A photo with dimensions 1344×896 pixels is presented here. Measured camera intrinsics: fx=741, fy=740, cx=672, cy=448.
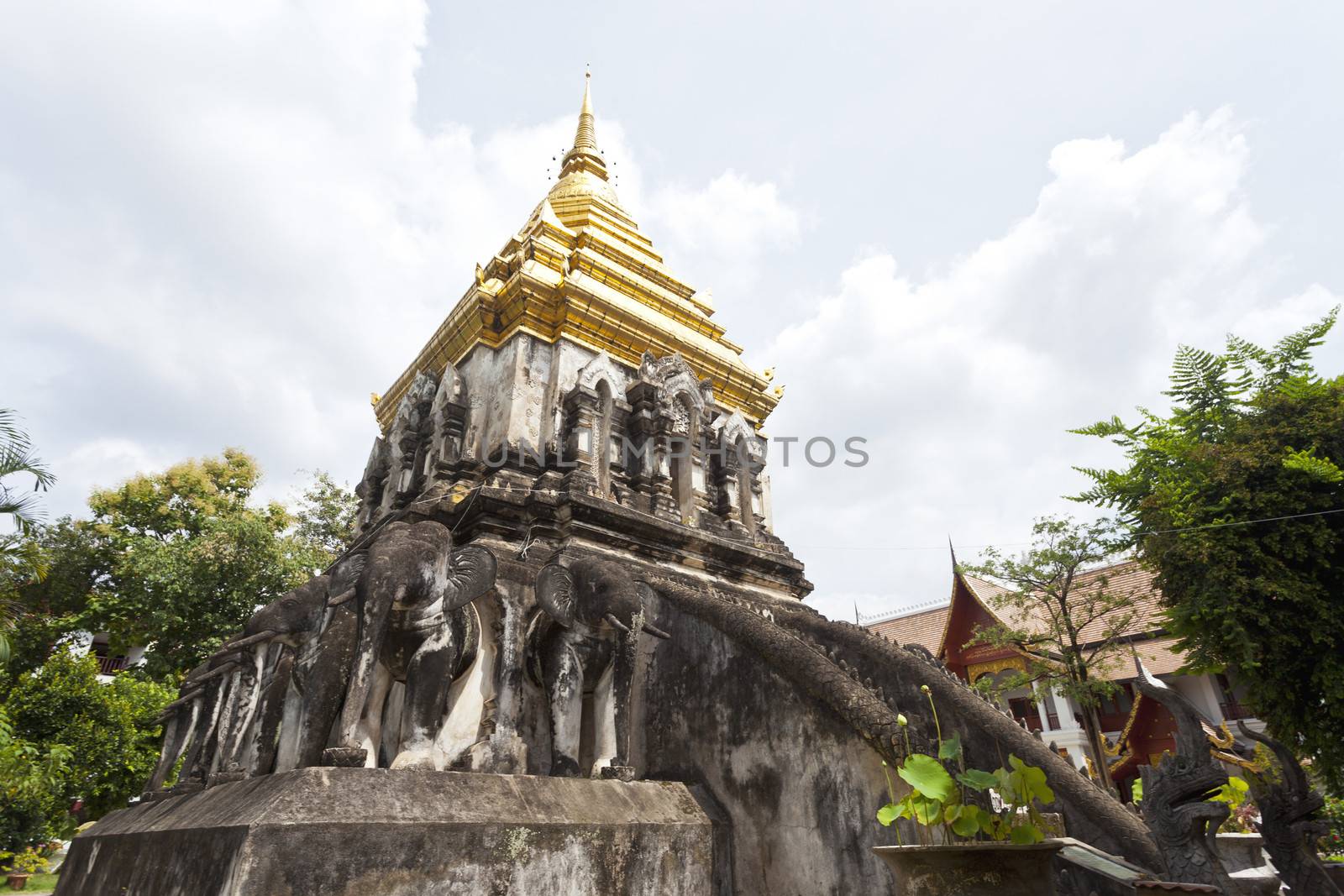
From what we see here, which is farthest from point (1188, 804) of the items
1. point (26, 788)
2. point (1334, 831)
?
point (26, 788)

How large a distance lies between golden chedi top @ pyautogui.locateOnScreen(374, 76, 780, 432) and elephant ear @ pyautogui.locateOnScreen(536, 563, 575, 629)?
13.7ft

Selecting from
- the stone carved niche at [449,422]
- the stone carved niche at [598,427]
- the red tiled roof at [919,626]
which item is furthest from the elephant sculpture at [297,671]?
the red tiled roof at [919,626]

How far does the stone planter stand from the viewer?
3004 millimetres

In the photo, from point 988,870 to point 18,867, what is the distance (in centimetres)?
1935

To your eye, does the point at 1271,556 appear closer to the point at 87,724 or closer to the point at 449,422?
the point at 449,422

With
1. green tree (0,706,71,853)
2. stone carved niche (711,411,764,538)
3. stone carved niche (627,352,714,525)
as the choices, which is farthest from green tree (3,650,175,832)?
stone carved niche (711,411,764,538)

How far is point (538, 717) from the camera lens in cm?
590

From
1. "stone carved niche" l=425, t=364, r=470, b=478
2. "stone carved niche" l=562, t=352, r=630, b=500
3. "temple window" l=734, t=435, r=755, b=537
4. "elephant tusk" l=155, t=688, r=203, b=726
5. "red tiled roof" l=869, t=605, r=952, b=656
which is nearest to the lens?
"elephant tusk" l=155, t=688, r=203, b=726

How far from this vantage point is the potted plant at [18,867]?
47.0 feet

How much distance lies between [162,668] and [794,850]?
19.0 meters

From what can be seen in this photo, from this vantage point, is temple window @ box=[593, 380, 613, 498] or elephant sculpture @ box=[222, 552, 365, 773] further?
temple window @ box=[593, 380, 613, 498]

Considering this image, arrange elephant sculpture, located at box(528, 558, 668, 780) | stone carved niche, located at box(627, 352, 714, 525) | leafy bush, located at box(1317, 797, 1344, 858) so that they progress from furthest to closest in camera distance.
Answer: leafy bush, located at box(1317, 797, 1344, 858)
stone carved niche, located at box(627, 352, 714, 525)
elephant sculpture, located at box(528, 558, 668, 780)

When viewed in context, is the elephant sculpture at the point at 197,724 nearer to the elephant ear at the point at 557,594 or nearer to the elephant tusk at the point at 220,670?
the elephant tusk at the point at 220,670

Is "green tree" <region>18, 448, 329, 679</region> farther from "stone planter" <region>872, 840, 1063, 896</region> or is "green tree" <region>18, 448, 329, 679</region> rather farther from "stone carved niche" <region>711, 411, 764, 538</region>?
"stone planter" <region>872, 840, 1063, 896</region>
